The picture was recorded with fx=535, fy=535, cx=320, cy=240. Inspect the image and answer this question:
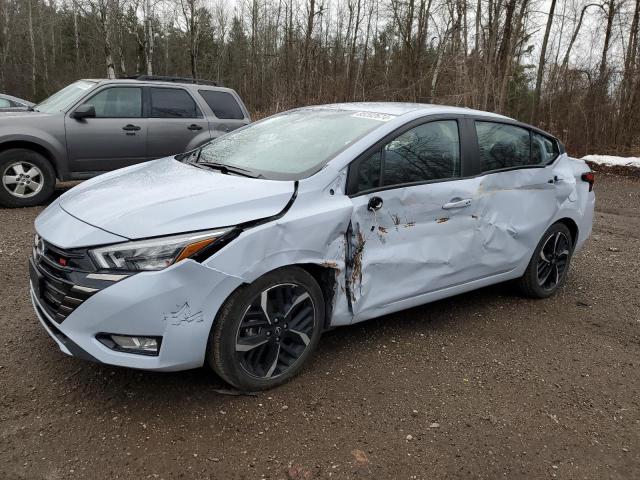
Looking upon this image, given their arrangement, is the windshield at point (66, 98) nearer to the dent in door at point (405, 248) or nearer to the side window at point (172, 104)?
the side window at point (172, 104)

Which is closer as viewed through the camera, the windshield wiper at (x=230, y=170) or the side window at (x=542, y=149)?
the windshield wiper at (x=230, y=170)

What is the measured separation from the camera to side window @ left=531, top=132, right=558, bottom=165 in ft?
15.0

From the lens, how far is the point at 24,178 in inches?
279

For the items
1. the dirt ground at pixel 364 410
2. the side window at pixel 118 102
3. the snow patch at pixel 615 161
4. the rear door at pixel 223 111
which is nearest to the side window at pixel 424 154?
the dirt ground at pixel 364 410

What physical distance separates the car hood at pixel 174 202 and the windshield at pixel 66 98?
4.73 meters

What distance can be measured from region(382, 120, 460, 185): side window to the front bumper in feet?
4.44

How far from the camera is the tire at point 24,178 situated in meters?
6.99

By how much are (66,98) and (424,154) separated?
19.8ft

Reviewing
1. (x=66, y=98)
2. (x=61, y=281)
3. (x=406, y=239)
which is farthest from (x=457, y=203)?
(x=66, y=98)

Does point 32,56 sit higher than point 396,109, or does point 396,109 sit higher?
point 32,56

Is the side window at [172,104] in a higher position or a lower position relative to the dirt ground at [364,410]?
higher

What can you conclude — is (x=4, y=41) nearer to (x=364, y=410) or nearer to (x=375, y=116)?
(x=375, y=116)

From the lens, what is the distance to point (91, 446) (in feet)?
8.30

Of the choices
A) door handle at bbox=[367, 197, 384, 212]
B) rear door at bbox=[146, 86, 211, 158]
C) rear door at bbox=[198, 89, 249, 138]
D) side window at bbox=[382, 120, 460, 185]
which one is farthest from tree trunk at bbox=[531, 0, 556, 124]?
door handle at bbox=[367, 197, 384, 212]
